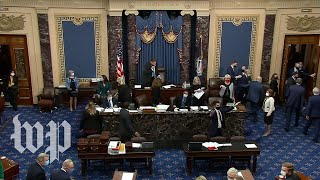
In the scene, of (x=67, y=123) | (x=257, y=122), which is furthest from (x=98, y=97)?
(x=257, y=122)

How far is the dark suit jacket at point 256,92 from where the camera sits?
13438 millimetres

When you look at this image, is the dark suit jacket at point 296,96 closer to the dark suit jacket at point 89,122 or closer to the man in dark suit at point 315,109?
the man in dark suit at point 315,109

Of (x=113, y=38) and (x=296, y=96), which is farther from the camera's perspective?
(x=113, y=38)

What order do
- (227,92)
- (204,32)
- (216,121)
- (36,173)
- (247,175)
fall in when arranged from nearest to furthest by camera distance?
(36,173)
(247,175)
(216,121)
(227,92)
(204,32)

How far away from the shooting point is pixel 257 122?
1418 centimetres

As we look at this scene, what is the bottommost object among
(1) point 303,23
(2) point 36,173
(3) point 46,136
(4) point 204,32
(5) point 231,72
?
(3) point 46,136

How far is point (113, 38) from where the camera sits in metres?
15.1

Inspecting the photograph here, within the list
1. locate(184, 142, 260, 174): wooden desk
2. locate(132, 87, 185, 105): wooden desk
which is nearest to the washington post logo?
locate(132, 87, 185, 105): wooden desk

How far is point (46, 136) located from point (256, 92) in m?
6.52

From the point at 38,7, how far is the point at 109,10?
7.95 feet

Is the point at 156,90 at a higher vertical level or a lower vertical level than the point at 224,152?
higher

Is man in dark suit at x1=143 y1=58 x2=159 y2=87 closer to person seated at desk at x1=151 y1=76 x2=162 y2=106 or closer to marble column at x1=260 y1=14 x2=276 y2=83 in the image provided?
person seated at desk at x1=151 y1=76 x2=162 y2=106

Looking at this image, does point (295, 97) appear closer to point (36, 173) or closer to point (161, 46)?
point (161, 46)

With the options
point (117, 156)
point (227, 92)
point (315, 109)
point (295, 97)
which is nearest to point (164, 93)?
point (227, 92)
